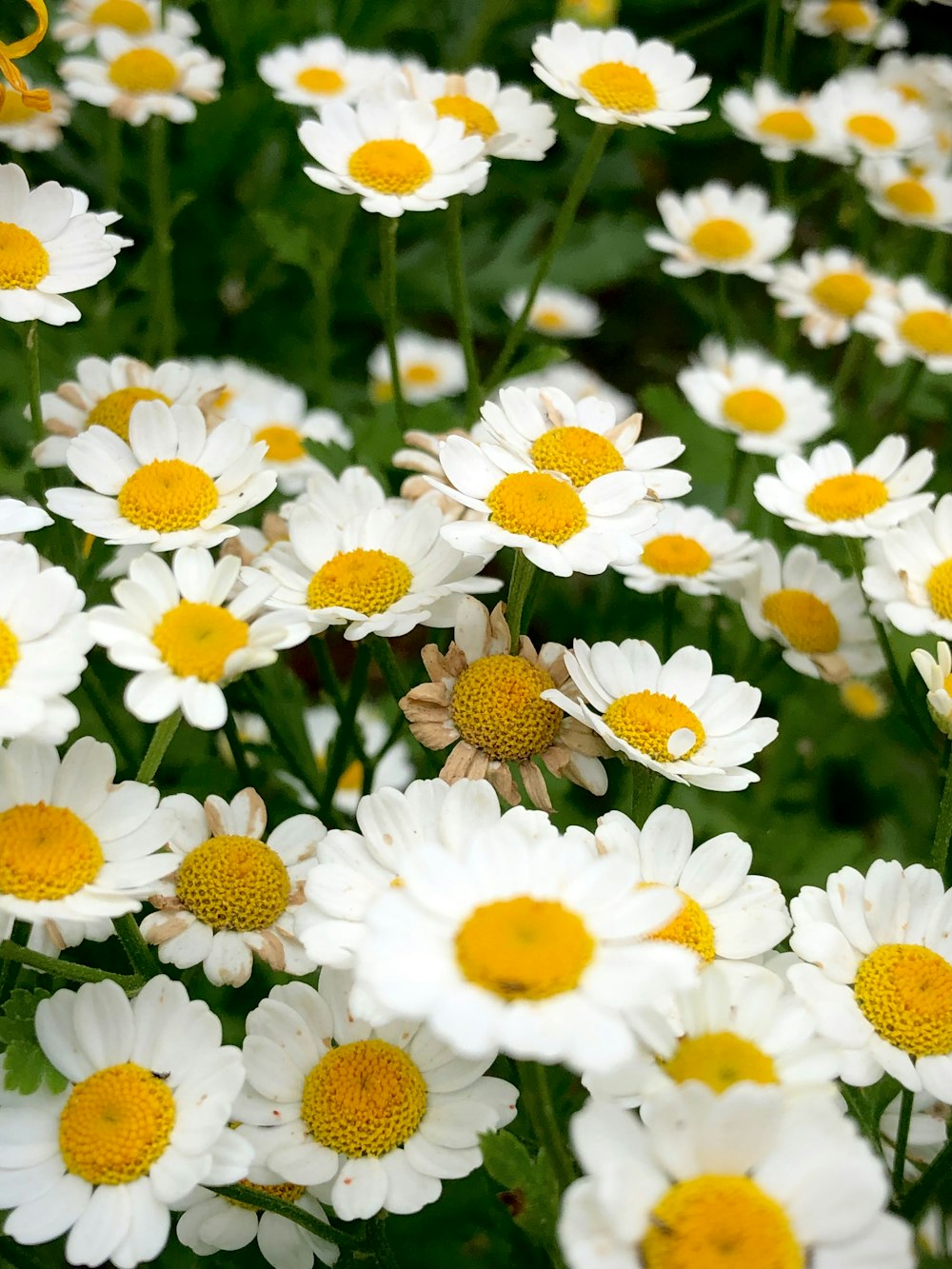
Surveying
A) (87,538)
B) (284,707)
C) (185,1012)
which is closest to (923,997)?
(185,1012)

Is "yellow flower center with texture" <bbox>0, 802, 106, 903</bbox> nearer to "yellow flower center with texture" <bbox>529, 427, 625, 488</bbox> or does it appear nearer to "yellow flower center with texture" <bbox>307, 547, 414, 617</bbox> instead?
"yellow flower center with texture" <bbox>307, 547, 414, 617</bbox>

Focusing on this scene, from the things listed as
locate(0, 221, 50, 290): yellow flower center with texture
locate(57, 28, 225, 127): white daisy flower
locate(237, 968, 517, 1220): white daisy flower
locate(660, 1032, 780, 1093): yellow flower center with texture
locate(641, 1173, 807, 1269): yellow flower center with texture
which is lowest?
locate(237, 968, 517, 1220): white daisy flower

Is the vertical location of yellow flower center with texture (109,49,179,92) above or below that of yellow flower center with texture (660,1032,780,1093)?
above

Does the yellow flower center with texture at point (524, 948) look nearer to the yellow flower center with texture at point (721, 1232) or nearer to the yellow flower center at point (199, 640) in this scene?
the yellow flower center with texture at point (721, 1232)

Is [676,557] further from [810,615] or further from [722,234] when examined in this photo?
[722,234]

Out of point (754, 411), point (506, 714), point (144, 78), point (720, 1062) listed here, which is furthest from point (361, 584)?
point (144, 78)

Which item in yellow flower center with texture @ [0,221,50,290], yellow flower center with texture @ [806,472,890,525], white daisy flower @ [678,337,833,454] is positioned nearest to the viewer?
yellow flower center with texture @ [0,221,50,290]

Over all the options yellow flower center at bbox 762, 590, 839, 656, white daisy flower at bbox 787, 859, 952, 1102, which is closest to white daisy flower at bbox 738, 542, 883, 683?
yellow flower center at bbox 762, 590, 839, 656

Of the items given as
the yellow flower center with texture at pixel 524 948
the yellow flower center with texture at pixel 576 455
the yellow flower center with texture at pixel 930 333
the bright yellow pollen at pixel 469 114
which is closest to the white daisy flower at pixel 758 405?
the yellow flower center with texture at pixel 930 333
